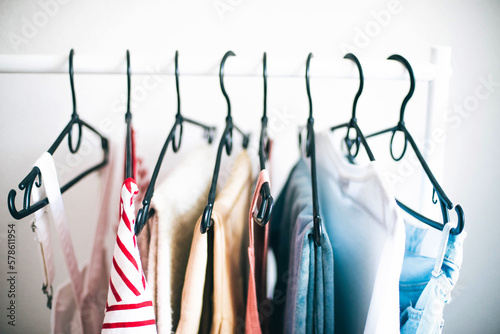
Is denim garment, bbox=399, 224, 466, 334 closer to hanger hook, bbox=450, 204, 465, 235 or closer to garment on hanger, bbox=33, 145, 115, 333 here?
hanger hook, bbox=450, 204, 465, 235

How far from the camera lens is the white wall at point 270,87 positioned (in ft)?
2.42

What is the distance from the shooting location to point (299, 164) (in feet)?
2.15

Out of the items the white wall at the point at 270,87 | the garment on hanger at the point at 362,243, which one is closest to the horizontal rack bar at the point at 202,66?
the garment on hanger at the point at 362,243

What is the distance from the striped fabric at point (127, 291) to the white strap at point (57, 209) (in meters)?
0.16

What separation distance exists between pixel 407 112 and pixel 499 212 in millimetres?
360

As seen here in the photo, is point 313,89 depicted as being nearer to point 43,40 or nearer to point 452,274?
point 452,274

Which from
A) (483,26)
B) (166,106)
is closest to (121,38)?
(166,106)

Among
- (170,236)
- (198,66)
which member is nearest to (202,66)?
(198,66)

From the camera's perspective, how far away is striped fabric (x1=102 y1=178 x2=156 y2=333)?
1.08 feet

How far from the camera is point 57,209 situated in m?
0.45

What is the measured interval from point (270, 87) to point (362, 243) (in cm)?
50

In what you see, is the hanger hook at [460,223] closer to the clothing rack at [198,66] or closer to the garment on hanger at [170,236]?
the clothing rack at [198,66]

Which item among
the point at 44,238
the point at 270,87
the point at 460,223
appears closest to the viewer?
the point at 460,223

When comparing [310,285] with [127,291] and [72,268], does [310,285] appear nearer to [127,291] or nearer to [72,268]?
[127,291]
